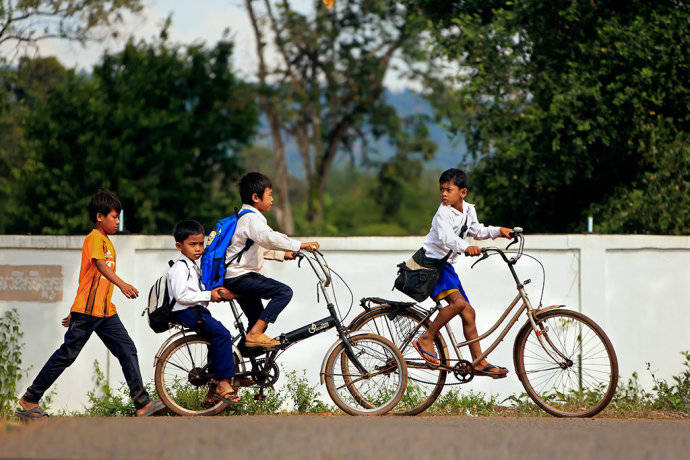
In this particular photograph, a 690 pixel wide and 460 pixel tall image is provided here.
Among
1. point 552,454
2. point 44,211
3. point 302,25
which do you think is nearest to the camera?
point 552,454

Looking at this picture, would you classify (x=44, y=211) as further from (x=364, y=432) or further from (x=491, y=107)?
(x=364, y=432)

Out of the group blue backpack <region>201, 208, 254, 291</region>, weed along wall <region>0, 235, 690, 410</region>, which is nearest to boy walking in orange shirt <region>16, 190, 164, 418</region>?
blue backpack <region>201, 208, 254, 291</region>

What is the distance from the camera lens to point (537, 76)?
13.9 meters

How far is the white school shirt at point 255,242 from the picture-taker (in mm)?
6891

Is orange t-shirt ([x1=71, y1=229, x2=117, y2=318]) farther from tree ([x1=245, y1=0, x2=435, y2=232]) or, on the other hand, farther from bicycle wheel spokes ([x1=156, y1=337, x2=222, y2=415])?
Answer: tree ([x1=245, y1=0, x2=435, y2=232])

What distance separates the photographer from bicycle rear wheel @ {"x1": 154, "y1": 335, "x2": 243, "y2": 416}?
7086 mm

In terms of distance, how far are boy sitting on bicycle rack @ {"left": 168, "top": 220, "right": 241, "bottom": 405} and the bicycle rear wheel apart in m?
0.09

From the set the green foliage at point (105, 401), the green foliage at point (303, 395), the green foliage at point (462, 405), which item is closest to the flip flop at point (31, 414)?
the green foliage at point (105, 401)

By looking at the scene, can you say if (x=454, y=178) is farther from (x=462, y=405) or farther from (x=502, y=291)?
(x=462, y=405)

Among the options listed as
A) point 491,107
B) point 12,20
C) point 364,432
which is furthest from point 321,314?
point 12,20

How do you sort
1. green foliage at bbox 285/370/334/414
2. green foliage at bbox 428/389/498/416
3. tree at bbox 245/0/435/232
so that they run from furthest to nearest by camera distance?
tree at bbox 245/0/435/232, green foliage at bbox 285/370/334/414, green foliage at bbox 428/389/498/416

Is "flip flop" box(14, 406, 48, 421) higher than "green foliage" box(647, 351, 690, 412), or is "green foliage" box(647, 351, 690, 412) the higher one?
"green foliage" box(647, 351, 690, 412)

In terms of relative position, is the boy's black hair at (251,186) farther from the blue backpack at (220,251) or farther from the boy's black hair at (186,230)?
the boy's black hair at (186,230)

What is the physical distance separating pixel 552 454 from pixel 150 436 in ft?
7.72
